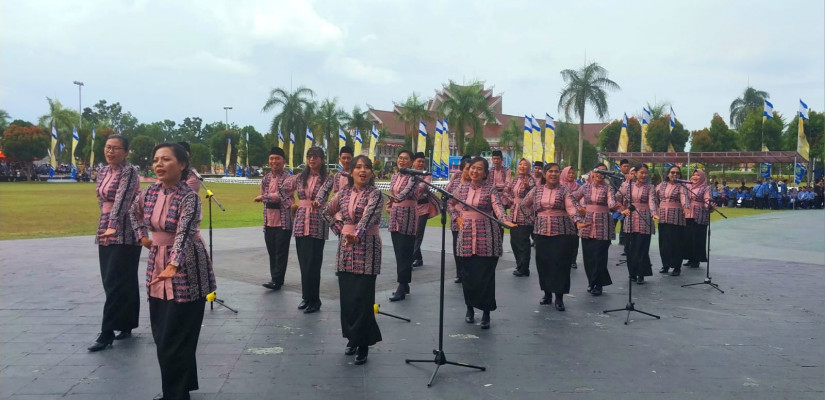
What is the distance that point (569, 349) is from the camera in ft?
17.5

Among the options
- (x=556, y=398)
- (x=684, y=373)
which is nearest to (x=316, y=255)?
(x=556, y=398)

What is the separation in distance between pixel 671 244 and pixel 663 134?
43.9m

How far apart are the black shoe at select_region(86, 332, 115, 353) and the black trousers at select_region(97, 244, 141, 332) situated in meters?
0.05

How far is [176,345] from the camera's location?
3951mm

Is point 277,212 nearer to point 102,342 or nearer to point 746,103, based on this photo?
point 102,342

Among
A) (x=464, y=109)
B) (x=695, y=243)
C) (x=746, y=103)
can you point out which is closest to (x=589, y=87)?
(x=464, y=109)

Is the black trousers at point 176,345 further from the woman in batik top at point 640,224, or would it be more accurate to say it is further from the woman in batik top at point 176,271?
the woman in batik top at point 640,224

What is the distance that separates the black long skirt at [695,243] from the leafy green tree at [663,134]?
41784mm

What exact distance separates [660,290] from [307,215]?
4997mm

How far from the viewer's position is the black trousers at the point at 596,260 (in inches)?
306

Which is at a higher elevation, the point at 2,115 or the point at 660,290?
the point at 2,115

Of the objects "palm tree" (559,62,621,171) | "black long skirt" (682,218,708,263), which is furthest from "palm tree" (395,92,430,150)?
"black long skirt" (682,218,708,263)

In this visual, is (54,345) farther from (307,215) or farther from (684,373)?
(684,373)

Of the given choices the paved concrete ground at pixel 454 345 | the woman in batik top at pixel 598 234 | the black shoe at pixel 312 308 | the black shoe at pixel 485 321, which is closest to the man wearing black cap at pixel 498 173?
the paved concrete ground at pixel 454 345
